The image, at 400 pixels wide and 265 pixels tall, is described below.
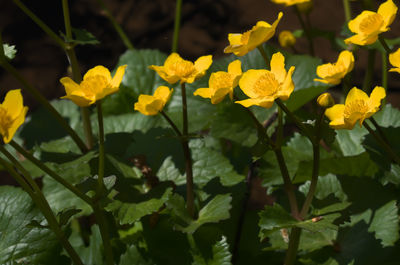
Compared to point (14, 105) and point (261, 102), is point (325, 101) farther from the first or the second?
point (14, 105)

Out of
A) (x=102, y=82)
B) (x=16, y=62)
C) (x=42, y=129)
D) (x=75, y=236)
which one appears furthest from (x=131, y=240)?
(x=16, y=62)

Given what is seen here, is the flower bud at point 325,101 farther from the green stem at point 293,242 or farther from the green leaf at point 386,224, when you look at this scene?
the green leaf at point 386,224

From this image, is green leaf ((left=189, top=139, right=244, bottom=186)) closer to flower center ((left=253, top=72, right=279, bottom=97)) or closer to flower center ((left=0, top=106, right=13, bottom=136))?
flower center ((left=253, top=72, right=279, bottom=97))

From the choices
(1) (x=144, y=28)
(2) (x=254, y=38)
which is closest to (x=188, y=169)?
(2) (x=254, y=38)

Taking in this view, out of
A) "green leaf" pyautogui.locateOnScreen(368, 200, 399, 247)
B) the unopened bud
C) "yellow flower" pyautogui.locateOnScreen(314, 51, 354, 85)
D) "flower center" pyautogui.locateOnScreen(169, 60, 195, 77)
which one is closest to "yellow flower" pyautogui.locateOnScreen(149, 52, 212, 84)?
"flower center" pyautogui.locateOnScreen(169, 60, 195, 77)

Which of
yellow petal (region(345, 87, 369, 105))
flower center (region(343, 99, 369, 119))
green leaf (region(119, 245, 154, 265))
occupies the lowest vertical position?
green leaf (region(119, 245, 154, 265))

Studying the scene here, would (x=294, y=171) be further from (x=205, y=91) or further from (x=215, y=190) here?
(x=205, y=91)
